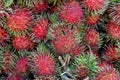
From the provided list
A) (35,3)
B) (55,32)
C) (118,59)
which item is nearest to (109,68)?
(118,59)

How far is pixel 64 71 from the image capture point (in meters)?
0.97

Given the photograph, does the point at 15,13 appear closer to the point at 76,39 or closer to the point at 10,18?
the point at 10,18

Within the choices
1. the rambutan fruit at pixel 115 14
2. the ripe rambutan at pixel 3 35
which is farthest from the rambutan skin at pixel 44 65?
the rambutan fruit at pixel 115 14

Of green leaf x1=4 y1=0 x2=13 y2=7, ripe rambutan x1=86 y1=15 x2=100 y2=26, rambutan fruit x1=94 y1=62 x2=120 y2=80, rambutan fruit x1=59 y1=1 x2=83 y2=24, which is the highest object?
green leaf x1=4 y1=0 x2=13 y2=7

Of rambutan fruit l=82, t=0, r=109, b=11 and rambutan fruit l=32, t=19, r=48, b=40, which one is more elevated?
rambutan fruit l=82, t=0, r=109, b=11

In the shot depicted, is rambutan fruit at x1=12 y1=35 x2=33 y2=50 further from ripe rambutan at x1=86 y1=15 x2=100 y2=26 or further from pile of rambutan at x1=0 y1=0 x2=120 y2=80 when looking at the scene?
ripe rambutan at x1=86 y1=15 x2=100 y2=26

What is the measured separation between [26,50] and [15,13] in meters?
0.12

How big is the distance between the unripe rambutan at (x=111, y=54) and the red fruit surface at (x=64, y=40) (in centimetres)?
12

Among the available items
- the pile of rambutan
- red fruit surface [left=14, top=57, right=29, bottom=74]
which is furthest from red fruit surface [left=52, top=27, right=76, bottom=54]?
red fruit surface [left=14, top=57, right=29, bottom=74]

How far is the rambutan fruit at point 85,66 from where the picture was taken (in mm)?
956

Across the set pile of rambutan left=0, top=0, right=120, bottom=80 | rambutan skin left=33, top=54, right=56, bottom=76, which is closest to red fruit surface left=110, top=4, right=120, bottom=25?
pile of rambutan left=0, top=0, right=120, bottom=80

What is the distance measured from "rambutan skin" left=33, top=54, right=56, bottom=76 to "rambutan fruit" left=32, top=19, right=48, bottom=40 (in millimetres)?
62

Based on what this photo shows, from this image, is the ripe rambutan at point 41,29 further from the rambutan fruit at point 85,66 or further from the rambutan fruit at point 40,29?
the rambutan fruit at point 85,66

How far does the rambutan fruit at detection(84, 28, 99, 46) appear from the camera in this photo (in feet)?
3.28
